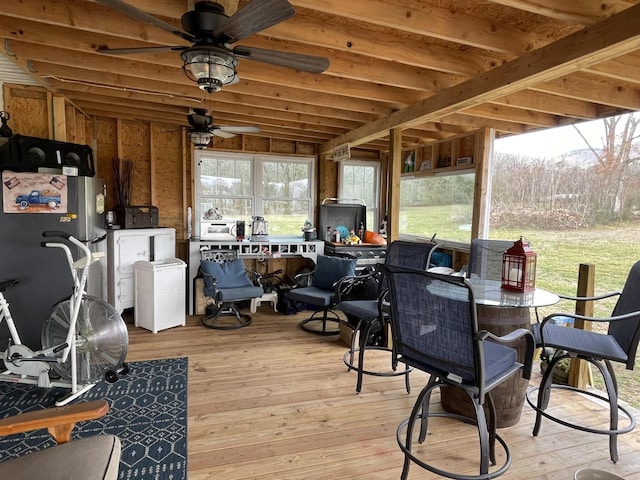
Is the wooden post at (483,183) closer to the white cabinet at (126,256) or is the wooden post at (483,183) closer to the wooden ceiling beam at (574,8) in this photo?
the wooden ceiling beam at (574,8)

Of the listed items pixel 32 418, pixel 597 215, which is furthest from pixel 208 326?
pixel 597 215

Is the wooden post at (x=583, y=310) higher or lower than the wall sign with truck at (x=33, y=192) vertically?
lower

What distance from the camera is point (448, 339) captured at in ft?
5.76

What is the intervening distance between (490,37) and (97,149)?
4831mm

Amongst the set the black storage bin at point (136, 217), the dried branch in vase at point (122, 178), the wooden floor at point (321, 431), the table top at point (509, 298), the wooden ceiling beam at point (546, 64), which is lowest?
the wooden floor at point (321, 431)

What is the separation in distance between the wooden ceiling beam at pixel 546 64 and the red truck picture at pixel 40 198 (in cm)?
329

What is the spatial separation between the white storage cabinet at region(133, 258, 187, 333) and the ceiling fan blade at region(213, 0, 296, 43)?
Answer: 3120 mm

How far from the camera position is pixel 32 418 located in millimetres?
1431

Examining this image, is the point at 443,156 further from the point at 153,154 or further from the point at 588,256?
the point at 153,154

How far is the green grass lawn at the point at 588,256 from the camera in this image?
3646 millimetres

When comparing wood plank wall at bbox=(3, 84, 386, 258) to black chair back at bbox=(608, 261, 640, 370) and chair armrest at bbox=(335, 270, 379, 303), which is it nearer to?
chair armrest at bbox=(335, 270, 379, 303)

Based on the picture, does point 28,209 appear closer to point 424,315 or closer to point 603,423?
point 424,315

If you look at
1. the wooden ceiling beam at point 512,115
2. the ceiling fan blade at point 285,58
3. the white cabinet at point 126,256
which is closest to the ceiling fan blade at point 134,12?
the ceiling fan blade at point 285,58

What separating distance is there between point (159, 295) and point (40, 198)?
1585mm
